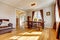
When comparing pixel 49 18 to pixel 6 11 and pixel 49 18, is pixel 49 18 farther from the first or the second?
pixel 6 11

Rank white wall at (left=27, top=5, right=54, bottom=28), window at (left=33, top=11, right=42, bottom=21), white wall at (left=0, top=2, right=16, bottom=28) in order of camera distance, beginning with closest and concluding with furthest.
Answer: white wall at (left=0, top=2, right=16, bottom=28), white wall at (left=27, top=5, right=54, bottom=28), window at (left=33, top=11, right=42, bottom=21)

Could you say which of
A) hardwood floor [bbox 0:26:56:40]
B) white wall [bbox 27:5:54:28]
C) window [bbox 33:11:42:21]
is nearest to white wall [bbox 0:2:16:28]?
hardwood floor [bbox 0:26:56:40]

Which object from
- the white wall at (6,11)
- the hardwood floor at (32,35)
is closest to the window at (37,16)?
the white wall at (6,11)

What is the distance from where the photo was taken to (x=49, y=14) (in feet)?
38.0

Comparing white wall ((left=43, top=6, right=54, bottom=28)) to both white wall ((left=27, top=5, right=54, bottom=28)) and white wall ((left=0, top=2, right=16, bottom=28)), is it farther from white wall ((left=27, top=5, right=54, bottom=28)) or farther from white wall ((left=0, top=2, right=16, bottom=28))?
white wall ((left=0, top=2, right=16, bottom=28))

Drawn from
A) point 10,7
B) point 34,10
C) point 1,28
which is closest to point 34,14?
point 34,10

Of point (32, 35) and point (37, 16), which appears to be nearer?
point (32, 35)

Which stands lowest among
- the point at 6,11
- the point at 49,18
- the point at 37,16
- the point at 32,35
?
the point at 32,35

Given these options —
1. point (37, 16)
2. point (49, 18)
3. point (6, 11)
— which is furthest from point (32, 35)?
point (37, 16)

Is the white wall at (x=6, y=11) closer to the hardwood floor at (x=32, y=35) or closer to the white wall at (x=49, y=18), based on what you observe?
the hardwood floor at (x=32, y=35)

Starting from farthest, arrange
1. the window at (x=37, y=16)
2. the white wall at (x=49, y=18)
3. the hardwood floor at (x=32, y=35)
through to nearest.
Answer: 1. the window at (x=37, y=16)
2. the white wall at (x=49, y=18)
3. the hardwood floor at (x=32, y=35)

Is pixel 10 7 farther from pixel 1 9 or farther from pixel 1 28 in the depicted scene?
pixel 1 28

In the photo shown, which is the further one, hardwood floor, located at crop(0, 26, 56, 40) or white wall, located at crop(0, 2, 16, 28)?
white wall, located at crop(0, 2, 16, 28)

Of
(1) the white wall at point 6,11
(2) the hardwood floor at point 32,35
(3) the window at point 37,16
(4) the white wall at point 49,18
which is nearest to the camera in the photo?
(2) the hardwood floor at point 32,35
